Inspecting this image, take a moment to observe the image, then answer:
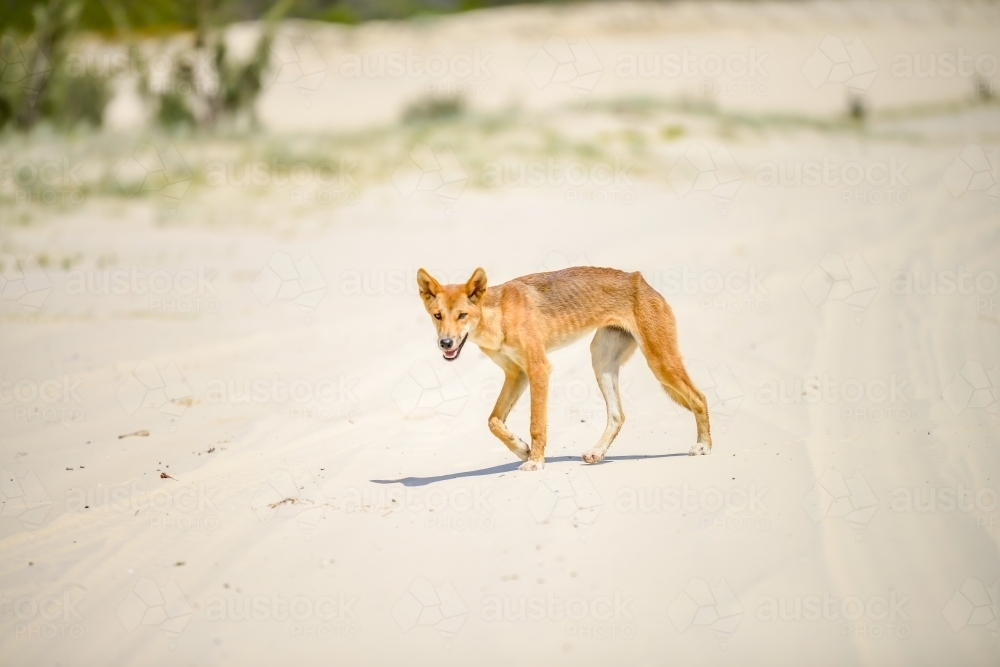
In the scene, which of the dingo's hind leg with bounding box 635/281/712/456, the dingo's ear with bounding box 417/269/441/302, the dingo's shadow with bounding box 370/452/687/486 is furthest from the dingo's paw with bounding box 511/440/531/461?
the dingo's ear with bounding box 417/269/441/302

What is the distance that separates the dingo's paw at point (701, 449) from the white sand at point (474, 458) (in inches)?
5.5

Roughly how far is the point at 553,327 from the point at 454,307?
0.77 m

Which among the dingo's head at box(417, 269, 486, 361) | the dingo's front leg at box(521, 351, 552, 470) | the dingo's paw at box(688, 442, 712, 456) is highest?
the dingo's head at box(417, 269, 486, 361)

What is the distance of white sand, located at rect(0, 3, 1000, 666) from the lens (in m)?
5.09

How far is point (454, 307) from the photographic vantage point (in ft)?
21.8

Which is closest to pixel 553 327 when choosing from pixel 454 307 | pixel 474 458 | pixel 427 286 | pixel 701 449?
pixel 454 307

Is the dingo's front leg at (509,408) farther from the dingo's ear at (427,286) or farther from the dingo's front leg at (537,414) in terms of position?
the dingo's ear at (427,286)

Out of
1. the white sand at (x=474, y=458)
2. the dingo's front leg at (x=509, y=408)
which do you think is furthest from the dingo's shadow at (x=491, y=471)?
the dingo's front leg at (x=509, y=408)

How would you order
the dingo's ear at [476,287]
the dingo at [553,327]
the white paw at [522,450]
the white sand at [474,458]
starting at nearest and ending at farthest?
the white sand at [474,458] → the dingo's ear at [476,287] → the dingo at [553,327] → the white paw at [522,450]

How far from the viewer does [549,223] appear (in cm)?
1603

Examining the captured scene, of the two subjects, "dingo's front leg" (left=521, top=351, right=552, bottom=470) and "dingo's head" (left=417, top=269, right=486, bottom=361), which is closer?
"dingo's head" (left=417, top=269, right=486, bottom=361)

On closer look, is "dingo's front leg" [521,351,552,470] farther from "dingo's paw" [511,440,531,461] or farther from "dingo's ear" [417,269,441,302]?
"dingo's ear" [417,269,441,302]

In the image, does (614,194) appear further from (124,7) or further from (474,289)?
(124,7)

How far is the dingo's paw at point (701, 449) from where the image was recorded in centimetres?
707
